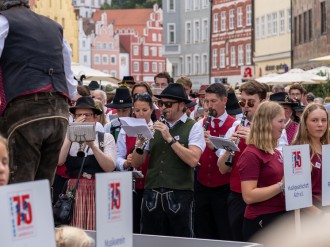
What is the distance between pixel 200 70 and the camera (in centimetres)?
9881

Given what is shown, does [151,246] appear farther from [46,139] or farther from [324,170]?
[324,170]

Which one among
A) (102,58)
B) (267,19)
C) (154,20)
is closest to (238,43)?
(267,19)

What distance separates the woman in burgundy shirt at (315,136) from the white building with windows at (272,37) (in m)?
53.3

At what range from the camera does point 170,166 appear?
36.1 feet

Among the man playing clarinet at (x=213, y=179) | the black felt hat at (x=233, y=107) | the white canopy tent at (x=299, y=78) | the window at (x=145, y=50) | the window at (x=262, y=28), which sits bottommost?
the man playing clarinet at (x=213, y=179)

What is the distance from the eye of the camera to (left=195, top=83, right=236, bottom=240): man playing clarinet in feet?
40.0

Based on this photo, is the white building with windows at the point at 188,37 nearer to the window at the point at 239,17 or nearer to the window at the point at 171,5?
the window at the point at 171,5

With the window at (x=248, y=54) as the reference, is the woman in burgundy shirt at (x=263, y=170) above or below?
below

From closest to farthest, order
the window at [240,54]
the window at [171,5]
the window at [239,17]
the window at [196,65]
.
→ the window at [240,54], the window at [239,17], the window at [196,65], the window at [171,5]

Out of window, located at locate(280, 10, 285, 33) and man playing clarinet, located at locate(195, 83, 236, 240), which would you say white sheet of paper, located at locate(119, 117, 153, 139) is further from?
window, located at locate(280, 10, 285, 33)

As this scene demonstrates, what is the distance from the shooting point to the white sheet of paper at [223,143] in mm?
10688

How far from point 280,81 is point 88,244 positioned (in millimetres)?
28328

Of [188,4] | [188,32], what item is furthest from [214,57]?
[188,4]

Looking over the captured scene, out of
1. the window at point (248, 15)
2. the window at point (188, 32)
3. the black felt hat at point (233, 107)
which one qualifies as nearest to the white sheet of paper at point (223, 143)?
the black felt hat at point (233, 107)
